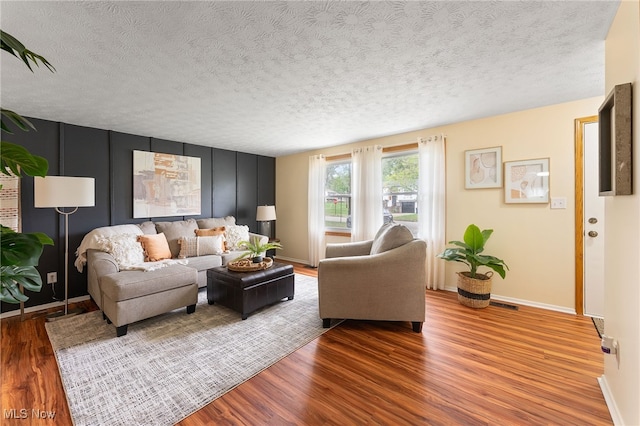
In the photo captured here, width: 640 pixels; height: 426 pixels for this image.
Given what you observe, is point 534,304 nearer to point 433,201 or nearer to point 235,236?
point 433,201

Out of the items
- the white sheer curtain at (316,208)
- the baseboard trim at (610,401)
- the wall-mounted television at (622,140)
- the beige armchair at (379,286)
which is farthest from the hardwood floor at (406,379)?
the white sheer curtain at (316,208)

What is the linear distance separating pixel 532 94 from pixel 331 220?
129 inches

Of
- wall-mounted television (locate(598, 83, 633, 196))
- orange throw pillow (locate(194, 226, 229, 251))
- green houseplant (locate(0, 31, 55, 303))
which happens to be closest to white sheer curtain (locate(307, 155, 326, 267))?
orange throw pillow (locate(194, 226, 229, 251))

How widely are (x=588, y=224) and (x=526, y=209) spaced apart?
1.74 feet

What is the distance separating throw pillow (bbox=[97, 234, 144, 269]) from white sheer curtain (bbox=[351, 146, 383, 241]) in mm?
2995

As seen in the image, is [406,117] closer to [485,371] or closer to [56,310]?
[485,371]

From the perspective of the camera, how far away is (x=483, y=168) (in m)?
3.30

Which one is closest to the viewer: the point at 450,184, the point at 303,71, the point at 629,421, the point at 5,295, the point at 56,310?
the point at 5,295

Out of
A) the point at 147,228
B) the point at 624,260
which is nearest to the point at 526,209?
the point at 624,260

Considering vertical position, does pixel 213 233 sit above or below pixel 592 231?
below

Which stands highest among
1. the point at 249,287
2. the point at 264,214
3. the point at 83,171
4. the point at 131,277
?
the point at 83,171

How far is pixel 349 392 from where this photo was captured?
167 cm

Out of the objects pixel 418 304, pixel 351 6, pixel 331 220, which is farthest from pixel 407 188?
pixel 351 6

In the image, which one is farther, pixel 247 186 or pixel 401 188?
pixel 247 186
